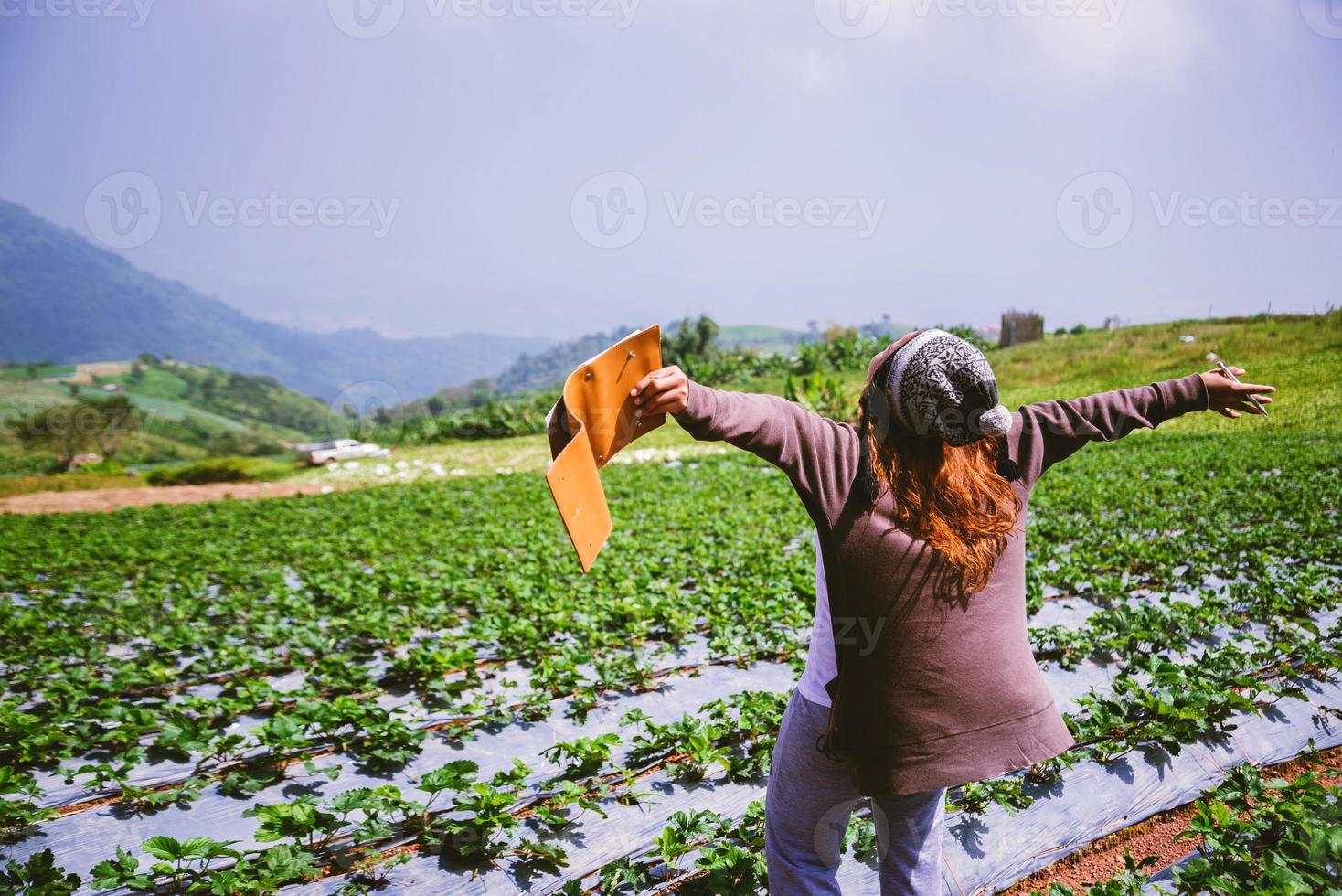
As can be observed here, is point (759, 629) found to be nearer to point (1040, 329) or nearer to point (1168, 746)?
point (1168, 746)

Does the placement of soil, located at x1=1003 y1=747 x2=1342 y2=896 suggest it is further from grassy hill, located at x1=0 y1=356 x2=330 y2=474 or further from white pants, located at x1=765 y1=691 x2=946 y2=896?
grassy hill, located at x1=0 y1=356 x2=330 y2=474

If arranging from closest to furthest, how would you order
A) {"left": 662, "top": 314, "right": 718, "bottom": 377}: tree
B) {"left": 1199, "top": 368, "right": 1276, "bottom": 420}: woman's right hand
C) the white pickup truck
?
{"left": 1199, "top": 368, "right": 1276, "bottom": 420}: woman's right hand
the white pickup truck
{"left": 662, "top": 314, "right": 718, "bottom": 377}: tree

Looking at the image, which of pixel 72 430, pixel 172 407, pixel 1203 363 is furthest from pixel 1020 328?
pixel 172 407

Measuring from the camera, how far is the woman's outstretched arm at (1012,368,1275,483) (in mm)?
1698

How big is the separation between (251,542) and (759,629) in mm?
7100

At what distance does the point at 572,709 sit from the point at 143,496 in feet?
54.8

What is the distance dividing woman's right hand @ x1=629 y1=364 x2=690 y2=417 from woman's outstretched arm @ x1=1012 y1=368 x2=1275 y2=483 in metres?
0.87

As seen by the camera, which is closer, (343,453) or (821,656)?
(821,656)

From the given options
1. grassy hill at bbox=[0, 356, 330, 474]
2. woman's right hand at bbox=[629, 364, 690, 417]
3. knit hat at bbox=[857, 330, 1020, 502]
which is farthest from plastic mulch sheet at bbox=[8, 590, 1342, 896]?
grassy hill at bbox=[0, 356, 330, 474]

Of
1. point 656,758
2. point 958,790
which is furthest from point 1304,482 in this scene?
point 656,758

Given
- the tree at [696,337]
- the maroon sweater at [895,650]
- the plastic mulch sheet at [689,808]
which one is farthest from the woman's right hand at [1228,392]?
the tree at [696,337]

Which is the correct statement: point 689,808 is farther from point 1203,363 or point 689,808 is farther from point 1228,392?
point 1203,363

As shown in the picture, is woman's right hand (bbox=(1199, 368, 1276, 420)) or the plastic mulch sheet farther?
the plastic mulch sheet

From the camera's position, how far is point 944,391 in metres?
1.46
